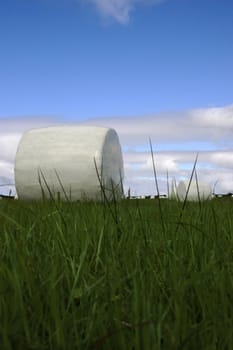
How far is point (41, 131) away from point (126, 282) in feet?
31.7

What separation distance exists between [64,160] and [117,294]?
29.8 ft

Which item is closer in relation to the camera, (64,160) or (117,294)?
(117,294)

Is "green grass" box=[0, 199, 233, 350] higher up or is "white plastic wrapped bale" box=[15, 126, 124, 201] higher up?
"white plastic wrapped bale" box=[15, 126, 124, 201]

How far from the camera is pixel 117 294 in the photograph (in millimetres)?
1687

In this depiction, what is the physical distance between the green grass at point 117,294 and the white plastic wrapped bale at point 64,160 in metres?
8.05

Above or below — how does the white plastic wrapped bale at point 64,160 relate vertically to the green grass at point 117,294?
above

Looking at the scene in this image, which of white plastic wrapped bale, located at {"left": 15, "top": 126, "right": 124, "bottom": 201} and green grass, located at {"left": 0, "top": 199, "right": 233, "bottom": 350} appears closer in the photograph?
green grass, located at {"left": 0, "top": 199, "right": 233, "bottom": 350}

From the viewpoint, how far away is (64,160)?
35.1 feet

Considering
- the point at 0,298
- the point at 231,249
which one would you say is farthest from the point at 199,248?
the point at 0,298

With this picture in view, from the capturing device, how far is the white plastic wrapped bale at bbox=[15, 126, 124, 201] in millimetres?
10656

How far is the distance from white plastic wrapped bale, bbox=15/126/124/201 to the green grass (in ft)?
26.4

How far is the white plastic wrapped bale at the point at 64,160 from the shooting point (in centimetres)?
1066

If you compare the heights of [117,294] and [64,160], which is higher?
[64,160]

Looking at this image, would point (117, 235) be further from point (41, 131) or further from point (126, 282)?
point (41, 131)
